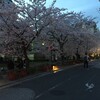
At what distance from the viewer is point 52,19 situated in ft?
98.9

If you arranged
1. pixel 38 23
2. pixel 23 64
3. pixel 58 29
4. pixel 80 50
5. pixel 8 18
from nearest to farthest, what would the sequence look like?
pixel 8 18 → pixel 38 23 → pixel 23 64 → pixel 58 29 → pixel 80 50

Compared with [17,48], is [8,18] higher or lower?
higher

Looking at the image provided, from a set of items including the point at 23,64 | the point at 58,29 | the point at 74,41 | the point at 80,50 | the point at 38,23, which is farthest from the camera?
the point at 80,50

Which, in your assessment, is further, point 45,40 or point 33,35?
point 45,40

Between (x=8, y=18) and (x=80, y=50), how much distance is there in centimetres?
3595

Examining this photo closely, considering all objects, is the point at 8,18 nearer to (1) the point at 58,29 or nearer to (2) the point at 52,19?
(2) the point at 52,19

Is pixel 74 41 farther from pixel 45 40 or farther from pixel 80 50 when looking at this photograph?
pixel 45 40

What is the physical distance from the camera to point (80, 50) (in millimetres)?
62062

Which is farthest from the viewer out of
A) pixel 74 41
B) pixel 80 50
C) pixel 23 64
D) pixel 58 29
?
pixel 80 50

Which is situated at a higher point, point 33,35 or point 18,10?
point 18,10

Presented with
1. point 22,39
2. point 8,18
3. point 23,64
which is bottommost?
point 23,64

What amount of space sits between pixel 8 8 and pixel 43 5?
3.79 metres

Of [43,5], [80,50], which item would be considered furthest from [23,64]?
[80,50]

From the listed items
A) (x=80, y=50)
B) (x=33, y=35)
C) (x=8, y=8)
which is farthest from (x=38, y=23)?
(x=80, y=50)
